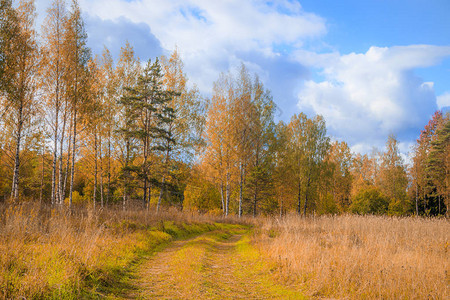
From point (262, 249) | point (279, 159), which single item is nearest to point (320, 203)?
point (279, 159)

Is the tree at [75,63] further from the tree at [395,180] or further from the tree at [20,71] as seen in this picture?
the tree at [395,180]

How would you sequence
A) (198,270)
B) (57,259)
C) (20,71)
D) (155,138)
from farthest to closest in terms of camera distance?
(155,138) → (20,71) → (198,270) → (57,259)

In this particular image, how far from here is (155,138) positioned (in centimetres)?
2138

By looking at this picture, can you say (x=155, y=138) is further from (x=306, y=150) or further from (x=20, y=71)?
(x=306, y=150)

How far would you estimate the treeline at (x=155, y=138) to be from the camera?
56.5 feet

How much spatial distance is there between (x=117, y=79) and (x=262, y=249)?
20669mm

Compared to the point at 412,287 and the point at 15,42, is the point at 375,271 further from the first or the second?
the point at 15,42

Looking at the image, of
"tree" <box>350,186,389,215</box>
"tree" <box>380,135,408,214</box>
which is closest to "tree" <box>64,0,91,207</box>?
"tree" <box>350,186,389,215</box>

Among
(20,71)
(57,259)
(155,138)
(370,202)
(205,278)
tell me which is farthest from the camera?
(370,202)

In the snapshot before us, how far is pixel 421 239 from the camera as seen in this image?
10.2 m

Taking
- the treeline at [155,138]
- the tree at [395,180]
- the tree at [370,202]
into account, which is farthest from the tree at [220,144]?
the tree at [395,180]

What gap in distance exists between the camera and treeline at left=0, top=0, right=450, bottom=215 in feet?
56.5

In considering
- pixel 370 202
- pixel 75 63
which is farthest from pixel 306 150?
pixel 75 63

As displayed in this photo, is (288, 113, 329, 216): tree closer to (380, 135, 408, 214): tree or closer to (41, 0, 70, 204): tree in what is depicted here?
(380, 135, 408, 214): tree
